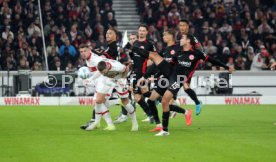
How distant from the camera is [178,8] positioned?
34000 millimetres

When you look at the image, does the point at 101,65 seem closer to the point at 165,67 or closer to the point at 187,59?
the point at 165,67

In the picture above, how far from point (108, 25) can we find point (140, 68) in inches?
547

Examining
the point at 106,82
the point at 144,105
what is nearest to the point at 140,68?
the point at 144,105

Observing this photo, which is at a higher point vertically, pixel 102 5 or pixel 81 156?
pixel 102 5

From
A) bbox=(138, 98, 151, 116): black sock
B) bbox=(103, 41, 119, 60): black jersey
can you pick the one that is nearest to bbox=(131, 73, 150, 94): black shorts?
bbox=(138, 98, 151, 116): black sock

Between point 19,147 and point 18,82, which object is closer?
point 19,147

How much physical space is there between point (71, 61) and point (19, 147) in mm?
17757

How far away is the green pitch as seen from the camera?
11.2 metres

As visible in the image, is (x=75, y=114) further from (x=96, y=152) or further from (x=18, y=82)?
(x=96, y=152)

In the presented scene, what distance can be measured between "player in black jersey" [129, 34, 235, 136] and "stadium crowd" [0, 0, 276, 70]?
13.7m

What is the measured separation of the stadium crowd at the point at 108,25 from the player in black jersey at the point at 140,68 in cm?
1153

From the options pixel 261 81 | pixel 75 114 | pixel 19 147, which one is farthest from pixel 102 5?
pixel 19 147

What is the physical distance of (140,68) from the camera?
1817 cm

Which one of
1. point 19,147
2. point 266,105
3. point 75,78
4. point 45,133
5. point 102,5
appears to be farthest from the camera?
point 102,5
